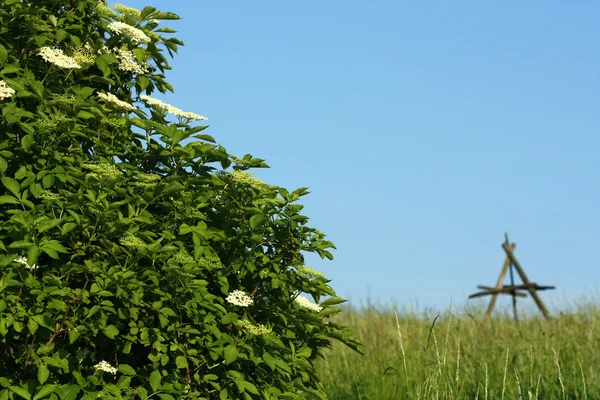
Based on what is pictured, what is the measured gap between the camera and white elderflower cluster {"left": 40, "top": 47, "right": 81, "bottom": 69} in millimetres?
5238

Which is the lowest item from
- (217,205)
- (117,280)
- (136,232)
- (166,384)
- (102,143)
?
(166,384)

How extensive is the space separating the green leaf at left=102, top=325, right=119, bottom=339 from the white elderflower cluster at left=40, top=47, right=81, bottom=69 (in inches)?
79.3

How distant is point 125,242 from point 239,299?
3.44 feet

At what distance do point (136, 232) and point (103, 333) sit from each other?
77 cm

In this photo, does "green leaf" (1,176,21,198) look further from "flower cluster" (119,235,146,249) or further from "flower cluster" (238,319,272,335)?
"flower cluster" (238,319,272,335)

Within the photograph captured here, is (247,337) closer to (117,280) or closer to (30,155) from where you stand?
(117,280)

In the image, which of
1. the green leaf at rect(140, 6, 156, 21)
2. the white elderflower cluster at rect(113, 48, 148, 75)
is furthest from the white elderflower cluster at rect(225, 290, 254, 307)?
the green leaf at rect(140, 6, 156, 21)

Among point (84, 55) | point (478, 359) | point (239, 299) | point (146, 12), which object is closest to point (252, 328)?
point (239, 299)

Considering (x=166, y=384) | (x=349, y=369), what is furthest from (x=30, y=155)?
(x=349, y=369)

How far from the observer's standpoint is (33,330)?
14.9ft

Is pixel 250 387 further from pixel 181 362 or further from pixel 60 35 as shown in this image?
pixel 60 35

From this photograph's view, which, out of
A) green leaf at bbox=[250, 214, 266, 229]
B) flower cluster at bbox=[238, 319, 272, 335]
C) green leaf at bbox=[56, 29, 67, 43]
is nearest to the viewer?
flower cluster at bbox=[238, 319, 272, 335]

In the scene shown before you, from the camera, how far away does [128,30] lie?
5.78 meters

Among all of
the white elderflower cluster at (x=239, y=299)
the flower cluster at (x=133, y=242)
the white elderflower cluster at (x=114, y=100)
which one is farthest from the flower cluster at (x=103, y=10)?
the white elderflower cluster at (x=239, y=299)
